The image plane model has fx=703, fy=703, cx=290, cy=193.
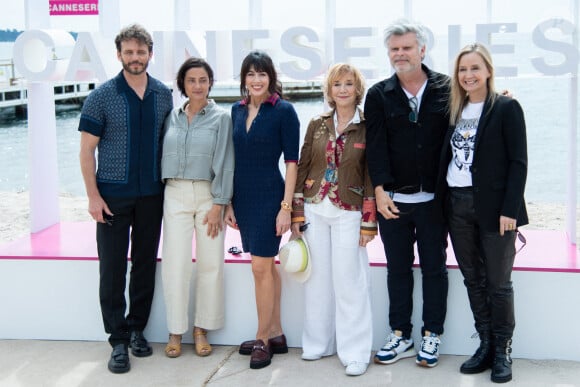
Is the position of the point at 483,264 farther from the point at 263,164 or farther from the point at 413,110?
the point at 263,164

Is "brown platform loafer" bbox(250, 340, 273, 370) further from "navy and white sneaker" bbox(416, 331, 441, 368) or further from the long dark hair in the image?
the long dark hair

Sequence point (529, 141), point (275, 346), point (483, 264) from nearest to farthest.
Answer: point (483, 264) → point (275, 346) → point (529, 141)

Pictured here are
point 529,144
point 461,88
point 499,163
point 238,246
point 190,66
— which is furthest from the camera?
point 529,144

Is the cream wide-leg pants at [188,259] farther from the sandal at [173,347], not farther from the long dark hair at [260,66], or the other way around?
the long dark hair at [260,66]

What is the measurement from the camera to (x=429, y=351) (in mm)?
3303

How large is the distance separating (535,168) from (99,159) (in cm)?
1187

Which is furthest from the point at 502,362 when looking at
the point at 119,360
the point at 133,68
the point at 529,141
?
the point at 529,141

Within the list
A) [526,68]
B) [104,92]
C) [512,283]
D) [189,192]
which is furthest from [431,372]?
[104,92]

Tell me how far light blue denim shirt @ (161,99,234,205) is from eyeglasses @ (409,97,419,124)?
0.84 m

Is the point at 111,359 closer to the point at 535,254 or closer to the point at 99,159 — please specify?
the point at 99,159

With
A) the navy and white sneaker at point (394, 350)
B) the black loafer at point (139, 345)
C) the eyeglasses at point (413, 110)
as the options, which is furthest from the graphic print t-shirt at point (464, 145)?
the black loafer at point (139, 345)

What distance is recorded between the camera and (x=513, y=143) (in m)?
2.93

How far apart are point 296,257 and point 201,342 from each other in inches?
28.3

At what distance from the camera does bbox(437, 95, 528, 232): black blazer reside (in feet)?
9.62
